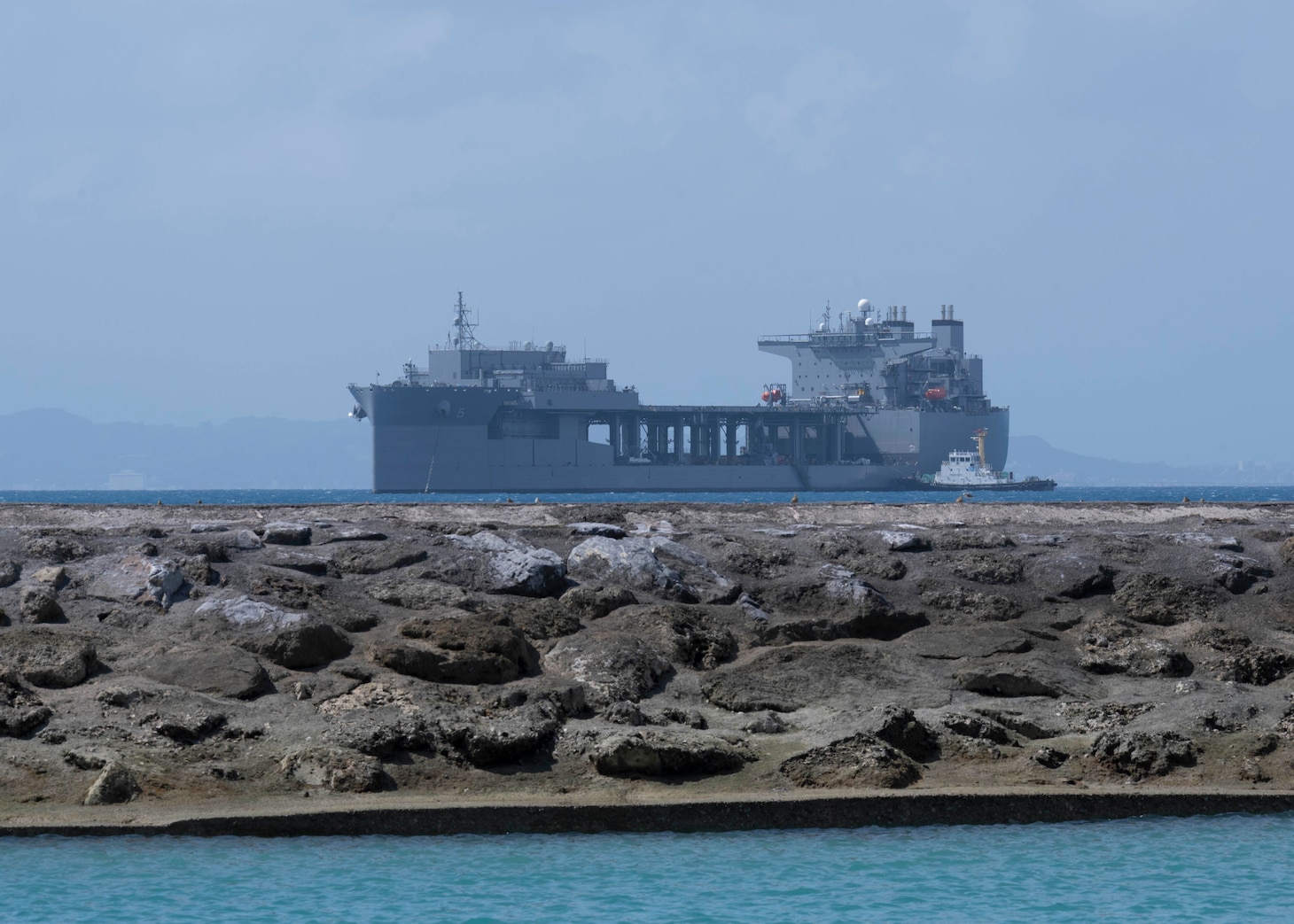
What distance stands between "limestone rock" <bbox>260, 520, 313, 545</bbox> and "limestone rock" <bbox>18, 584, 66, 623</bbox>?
6.58ft

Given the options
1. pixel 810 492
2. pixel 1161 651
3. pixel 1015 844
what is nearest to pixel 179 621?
pixel 1015 844

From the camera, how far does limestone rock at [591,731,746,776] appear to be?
819cm

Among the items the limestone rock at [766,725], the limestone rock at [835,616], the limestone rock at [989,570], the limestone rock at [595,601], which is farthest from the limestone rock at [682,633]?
the limestone rock at [989,570]

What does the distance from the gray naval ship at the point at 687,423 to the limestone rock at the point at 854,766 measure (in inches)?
2949

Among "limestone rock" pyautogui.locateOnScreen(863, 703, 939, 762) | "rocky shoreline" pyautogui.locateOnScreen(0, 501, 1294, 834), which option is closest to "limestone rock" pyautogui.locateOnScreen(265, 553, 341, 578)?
"rocky shoreline" pyautogui.locateOnScreen(0, 501, 1294, 834)

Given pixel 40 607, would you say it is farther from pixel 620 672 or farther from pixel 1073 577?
pixel 1073 577

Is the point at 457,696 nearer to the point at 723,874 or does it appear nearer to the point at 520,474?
the point at 723,874

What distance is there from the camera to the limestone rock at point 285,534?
1171cm

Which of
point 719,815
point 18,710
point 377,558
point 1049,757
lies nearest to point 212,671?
point 18,710

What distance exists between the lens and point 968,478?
282 feet

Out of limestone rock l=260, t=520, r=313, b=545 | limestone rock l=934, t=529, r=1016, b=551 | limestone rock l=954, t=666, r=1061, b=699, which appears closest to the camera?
limestone rock l=954, t=666, r=1061, b=699

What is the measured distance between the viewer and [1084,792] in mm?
8023

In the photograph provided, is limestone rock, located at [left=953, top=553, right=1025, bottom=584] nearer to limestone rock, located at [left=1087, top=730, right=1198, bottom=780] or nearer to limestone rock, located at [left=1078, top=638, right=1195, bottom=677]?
limestone rock, located at [left=1078, top=638, right=1195, bottom=677]

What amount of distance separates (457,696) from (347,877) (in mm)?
2280
